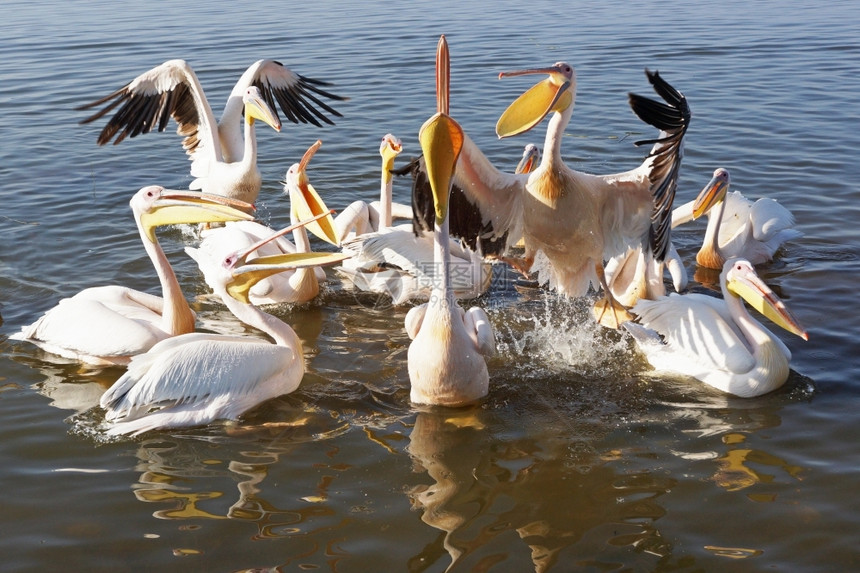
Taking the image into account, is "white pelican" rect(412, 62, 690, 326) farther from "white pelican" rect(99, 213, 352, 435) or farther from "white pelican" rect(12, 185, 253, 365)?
"white pelican" rect(12, 185, 253, 365)

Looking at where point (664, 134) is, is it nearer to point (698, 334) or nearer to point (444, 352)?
point (698, 334)

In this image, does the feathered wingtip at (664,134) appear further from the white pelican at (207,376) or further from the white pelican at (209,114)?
the white pelican at (209,114)

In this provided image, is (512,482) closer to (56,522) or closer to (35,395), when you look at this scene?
(56,522)

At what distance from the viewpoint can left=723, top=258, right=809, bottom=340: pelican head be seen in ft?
13.7

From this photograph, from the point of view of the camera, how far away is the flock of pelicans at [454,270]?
397cm

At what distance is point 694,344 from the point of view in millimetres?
4328

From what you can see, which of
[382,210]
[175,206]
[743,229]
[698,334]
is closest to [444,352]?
[698,334]

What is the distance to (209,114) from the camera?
21.9 ft

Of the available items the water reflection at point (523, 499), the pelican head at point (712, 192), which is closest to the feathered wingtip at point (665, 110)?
the water reflection at point (523, 499)

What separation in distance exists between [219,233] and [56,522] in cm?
244

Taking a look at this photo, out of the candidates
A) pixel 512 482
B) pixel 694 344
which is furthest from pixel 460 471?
pixel 694 344

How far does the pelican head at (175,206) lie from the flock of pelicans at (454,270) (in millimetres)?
10

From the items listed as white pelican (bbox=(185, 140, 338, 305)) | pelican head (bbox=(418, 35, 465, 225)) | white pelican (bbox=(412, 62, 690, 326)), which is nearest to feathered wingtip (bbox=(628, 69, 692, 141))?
white pelican (bbox=(412, 62, 690, 326))

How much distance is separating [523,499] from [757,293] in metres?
1.63
